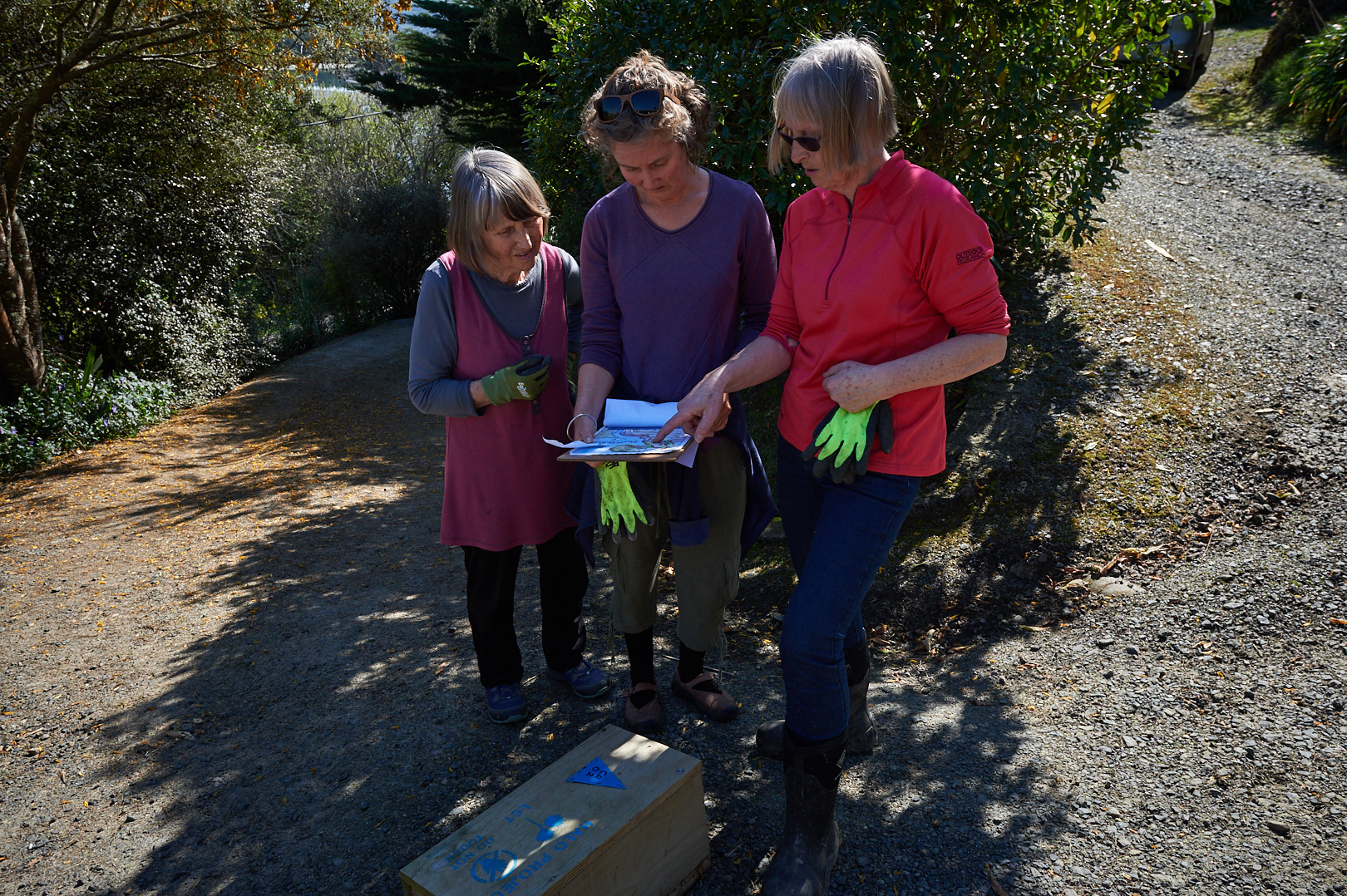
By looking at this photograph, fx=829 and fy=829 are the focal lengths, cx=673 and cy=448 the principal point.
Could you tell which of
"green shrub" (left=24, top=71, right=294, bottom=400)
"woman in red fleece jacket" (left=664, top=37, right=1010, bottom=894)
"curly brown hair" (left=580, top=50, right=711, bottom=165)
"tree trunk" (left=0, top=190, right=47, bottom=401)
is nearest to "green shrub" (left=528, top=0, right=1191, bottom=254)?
"curly brown hair" (left=580, top=50, right=711, bottom=165)

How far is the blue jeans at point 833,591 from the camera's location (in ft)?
6.58

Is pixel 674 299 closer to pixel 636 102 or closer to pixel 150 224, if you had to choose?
pixel 636 102

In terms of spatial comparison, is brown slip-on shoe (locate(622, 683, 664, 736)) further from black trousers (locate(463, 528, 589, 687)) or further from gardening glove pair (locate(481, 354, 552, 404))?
gardening glove pair (locate(481, 354, 552, 404))

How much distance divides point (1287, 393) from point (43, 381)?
10.1 metres

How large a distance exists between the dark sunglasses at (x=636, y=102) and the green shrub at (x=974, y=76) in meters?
2.37

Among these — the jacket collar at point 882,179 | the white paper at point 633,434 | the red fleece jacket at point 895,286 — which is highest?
the jacket collar at point 882,179

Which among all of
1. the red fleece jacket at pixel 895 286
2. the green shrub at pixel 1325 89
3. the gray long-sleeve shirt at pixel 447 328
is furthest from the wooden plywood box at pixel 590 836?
the green shrub at pixel 1325 89

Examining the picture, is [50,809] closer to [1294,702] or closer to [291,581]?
[291,581]

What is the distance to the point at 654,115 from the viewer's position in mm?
2271

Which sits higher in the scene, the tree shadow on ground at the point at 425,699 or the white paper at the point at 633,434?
the white paper at the point at 633,434

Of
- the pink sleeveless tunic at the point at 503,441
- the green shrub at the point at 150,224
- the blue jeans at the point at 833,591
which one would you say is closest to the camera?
the blue jeans at the point at 833,591

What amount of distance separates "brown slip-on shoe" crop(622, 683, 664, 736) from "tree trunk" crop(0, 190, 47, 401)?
25.5ft

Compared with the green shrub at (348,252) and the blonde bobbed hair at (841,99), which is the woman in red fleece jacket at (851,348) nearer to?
the blonde bobbed hair at (841,99)

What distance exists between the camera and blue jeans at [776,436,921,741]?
201cm
